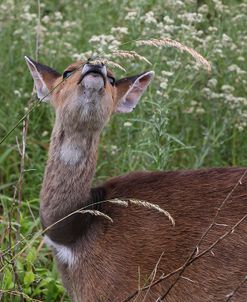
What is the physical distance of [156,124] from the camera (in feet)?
20.7

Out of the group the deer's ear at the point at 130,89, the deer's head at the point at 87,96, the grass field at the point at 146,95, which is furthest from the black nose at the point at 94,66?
the grass field at the point at 146,95

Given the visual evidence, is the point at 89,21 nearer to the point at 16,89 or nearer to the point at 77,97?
the point at 16,89

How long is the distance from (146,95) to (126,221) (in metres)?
2.12

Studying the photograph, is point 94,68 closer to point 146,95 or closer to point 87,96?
point 87,96

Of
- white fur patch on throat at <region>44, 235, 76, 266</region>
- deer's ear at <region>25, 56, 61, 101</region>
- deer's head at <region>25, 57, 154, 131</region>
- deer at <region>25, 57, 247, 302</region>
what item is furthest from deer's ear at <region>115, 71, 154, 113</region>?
white fur patch on throat at <region>44, 235, 76, 266</region>

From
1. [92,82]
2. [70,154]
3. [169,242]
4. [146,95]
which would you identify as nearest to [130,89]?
[70,154]

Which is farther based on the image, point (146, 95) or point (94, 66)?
point (146, 95)

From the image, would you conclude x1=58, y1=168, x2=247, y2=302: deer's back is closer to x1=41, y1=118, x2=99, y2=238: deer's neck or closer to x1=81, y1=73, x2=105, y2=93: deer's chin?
x1=41, y1=118, x2=99, y2=238: deer's neck

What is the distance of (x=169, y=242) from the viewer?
17.1ft

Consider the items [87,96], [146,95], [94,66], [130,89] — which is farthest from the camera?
[146,95]

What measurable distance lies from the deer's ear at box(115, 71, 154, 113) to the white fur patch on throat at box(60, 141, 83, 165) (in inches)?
19.8

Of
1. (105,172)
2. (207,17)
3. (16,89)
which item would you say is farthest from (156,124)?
(207,17)

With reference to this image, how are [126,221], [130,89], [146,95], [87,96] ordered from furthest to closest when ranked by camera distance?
[146,95], [130,89], [126,221], [87,96]

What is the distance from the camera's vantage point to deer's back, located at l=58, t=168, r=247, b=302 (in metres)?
5.11
